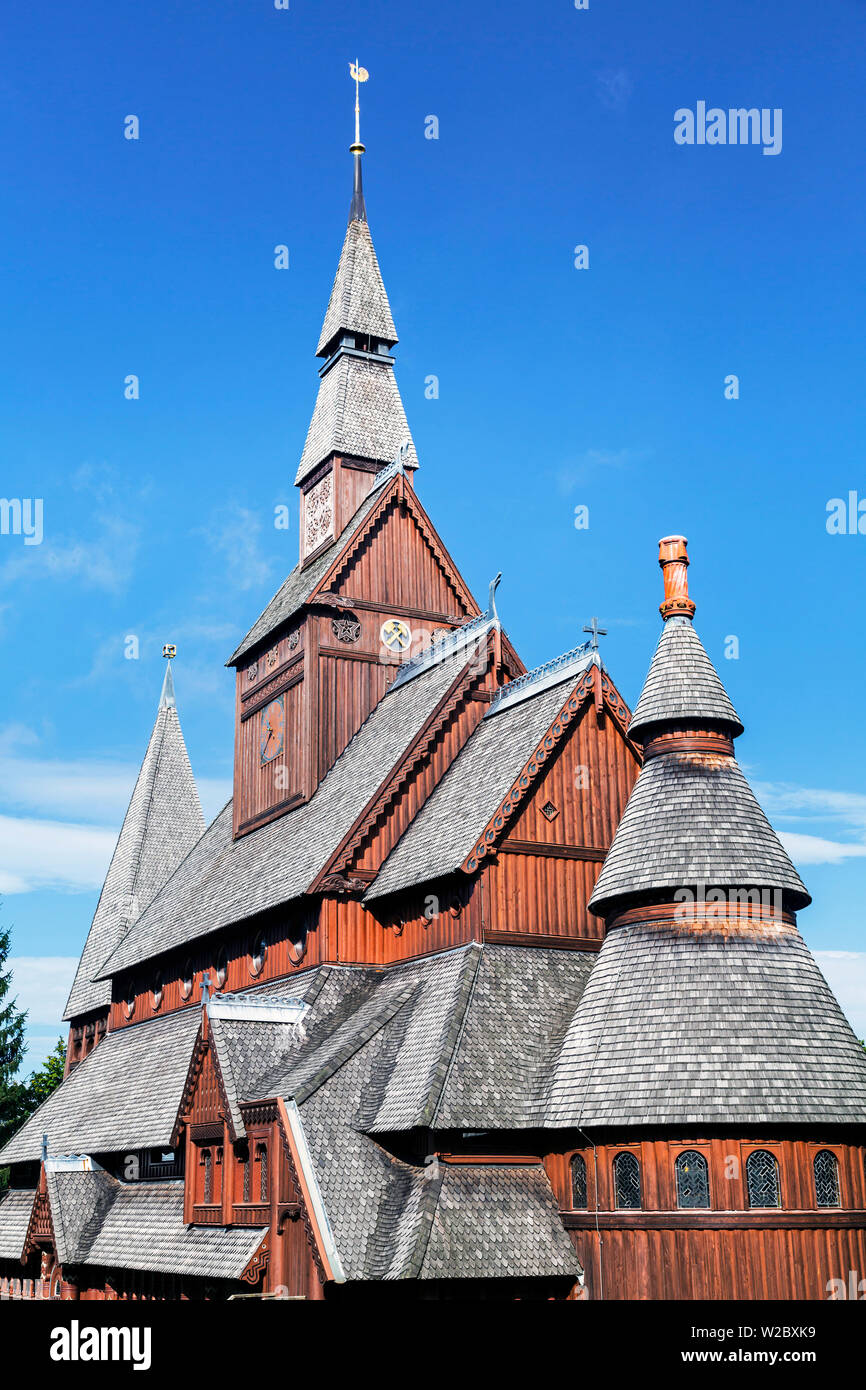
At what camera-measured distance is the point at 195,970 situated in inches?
1368

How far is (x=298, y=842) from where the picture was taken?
30906mm

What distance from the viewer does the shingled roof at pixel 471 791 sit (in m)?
25.4

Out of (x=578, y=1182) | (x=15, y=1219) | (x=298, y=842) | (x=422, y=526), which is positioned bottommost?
(x=15, y=1219)

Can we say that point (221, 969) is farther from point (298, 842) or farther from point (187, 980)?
point (298, 842)

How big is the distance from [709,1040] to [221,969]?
16.1 meters

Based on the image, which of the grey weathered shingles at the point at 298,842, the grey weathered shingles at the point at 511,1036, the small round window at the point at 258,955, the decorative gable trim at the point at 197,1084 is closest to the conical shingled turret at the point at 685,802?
the grey weathered shingles at the point at 511,1036

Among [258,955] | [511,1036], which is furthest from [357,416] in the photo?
[511,1036]

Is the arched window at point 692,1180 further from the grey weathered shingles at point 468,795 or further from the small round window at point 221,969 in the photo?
the small round window at point 221,969

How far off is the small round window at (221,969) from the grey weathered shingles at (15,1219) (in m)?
7.53

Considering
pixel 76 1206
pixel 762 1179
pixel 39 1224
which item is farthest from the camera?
pixel 39 1224

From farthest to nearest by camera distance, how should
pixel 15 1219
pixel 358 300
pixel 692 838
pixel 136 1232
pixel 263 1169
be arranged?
1. pixel 358 300
2. pixel 15 1219
3. pixel 136 1232
4. pixel 263 1169
5. pixel 692 838

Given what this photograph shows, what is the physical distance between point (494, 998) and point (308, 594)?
13.9 meters
